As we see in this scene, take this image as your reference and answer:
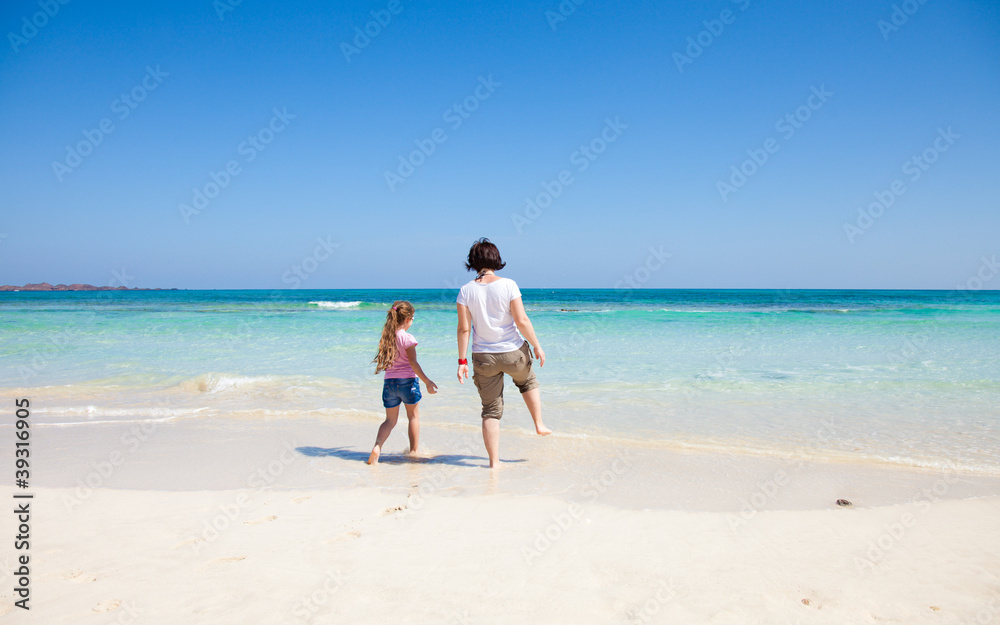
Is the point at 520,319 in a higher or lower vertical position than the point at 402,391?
higher

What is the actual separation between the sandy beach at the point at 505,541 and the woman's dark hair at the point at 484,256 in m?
1.73

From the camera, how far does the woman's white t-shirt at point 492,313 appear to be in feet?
14.5

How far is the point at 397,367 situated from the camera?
16.3 ft

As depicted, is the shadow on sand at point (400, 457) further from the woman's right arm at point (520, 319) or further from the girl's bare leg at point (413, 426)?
the woman's right arm at point (520, 319)

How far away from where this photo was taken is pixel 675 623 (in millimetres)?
2398

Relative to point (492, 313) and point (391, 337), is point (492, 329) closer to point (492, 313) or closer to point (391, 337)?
point (492, 313)

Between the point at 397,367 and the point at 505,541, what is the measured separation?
2222mm

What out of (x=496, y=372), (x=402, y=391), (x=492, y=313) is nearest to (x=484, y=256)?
(x=492, y=313)

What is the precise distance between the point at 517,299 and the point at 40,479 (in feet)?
13.3

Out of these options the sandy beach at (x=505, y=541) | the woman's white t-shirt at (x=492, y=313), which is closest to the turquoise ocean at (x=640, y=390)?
the sandy beach at (x=505, y=541)

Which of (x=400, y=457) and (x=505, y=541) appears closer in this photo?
(x=505, y=541)

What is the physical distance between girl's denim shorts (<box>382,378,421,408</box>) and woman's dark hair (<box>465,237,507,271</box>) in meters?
1.26

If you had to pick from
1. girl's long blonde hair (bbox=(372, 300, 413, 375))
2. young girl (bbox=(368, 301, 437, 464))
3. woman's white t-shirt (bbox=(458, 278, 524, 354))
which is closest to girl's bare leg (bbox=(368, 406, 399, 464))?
young girl (bbox=(368, 301, 437, 464))

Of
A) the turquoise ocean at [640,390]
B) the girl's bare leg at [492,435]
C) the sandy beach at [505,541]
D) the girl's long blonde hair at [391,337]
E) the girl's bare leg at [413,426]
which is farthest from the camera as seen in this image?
the turquoise ocean at [640,390]
